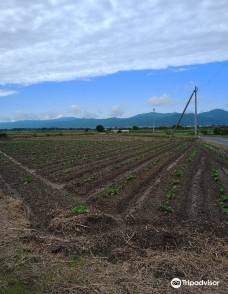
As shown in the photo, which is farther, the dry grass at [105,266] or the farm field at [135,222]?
the farm field at [135,222]

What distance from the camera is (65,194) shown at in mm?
8711

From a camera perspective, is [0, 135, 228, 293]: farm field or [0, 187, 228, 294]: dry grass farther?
[0, 135, 228, 293]: farm field

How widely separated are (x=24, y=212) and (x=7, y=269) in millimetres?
2916

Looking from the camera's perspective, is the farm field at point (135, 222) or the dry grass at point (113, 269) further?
the farm field at point (135, 222)

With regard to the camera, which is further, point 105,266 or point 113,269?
point 105,266

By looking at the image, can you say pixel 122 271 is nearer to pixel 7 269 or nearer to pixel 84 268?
pixel 84 268
